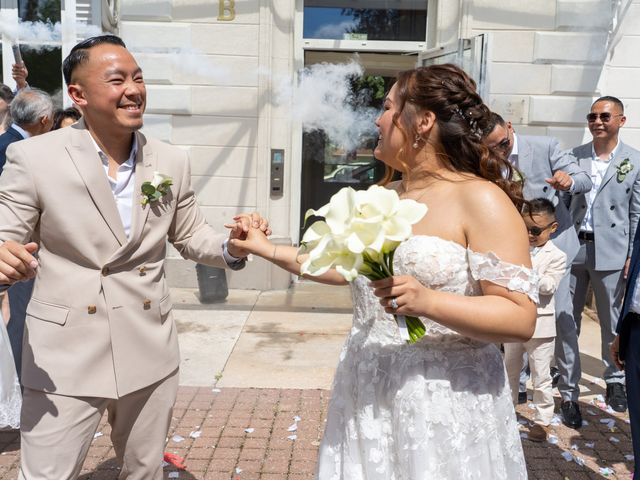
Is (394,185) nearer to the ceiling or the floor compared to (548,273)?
nearer to the ceiling

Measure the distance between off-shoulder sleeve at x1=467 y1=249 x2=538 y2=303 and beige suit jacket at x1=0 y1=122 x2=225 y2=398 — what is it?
1347 millimetres

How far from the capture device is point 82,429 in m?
2.56

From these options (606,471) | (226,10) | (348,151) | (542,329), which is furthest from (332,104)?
(606,471)

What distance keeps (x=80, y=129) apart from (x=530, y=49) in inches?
262

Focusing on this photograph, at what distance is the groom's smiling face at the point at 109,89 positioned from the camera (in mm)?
2641

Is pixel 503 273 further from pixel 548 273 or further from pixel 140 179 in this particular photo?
pixel 548 273

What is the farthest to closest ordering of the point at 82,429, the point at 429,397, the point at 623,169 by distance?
the point at 623,169
the point at 82,429
the point at 429,397

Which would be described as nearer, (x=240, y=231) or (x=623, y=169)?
(x=240, y=231)

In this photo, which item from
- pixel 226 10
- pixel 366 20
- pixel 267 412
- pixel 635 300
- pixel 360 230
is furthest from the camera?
pixel 366 20

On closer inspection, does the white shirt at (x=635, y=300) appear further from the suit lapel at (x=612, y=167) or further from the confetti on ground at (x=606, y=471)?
the suit lapel at (x=612, y=167)

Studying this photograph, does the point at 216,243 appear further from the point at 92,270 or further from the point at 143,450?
the point at 143,450

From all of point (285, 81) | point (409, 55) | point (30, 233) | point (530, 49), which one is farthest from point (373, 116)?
point (30, 233)

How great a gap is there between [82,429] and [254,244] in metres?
1.01

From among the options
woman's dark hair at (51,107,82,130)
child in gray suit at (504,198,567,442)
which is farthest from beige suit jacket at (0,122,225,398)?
woman's dark hair at (51,107,82,130)
